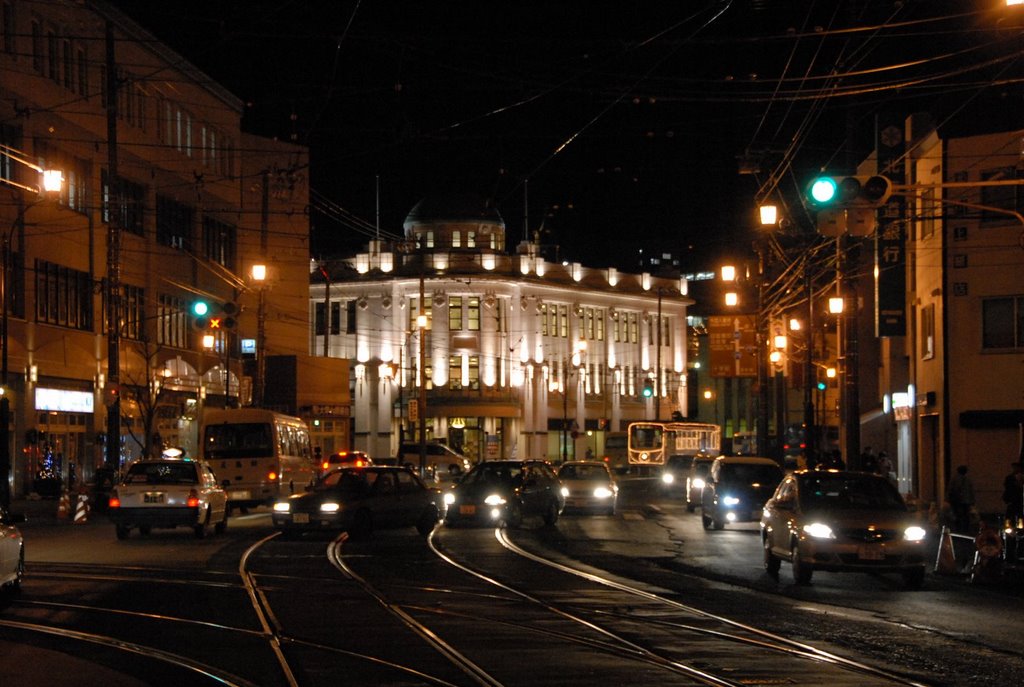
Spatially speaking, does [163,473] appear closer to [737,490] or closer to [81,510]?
[81,510]

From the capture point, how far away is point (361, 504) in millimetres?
28766

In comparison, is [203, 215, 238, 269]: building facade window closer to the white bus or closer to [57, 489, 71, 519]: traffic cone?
the white bus

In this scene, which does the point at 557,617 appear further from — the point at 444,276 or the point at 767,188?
the point at 444,276

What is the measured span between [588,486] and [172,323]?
26.3m

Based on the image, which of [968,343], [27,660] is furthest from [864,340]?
[27,660]

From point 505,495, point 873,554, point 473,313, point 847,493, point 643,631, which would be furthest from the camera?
point 473,313

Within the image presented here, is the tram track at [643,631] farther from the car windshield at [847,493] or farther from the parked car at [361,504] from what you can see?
the parked car at [361,504]

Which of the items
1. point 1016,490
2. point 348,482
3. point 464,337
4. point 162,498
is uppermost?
point 464,337

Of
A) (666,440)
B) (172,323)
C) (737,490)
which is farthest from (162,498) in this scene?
(666,440)

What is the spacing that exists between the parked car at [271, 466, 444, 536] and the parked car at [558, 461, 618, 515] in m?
7.74

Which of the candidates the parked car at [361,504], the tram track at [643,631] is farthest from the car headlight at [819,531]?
the parked car at [361,504]

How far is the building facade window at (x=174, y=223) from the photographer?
187 ft

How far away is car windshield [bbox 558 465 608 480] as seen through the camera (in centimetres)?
3831

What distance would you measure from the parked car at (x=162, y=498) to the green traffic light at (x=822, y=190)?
1410 centimetres
